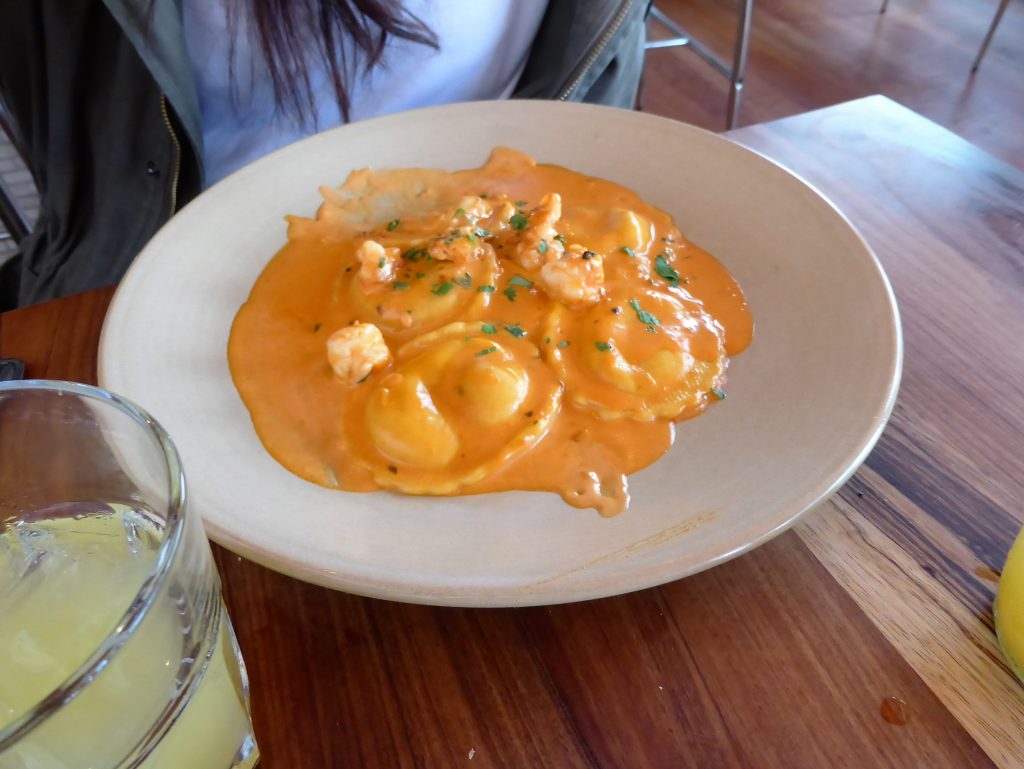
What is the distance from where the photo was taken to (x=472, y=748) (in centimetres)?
67

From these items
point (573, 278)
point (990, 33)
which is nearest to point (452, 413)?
point (573, 278)

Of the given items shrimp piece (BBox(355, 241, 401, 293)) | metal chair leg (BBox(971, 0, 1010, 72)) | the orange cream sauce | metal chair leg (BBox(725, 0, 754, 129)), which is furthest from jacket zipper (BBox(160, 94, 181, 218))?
metal chair leg (BBox(971, 0, 1010, 72))

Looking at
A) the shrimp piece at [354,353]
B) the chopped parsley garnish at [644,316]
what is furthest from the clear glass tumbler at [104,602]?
the chopped parsley garnish at [644,316]

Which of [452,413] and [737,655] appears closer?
[737,655]

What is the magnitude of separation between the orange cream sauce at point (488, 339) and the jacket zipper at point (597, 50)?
0.38 m

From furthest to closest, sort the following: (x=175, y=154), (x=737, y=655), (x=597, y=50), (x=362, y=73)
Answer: (x=362, y=73) < (x=597, y=50) < (x=175, y=154) < (x=737, y=655)

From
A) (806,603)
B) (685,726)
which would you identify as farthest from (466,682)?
(806,603)

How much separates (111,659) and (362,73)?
4.97 ft

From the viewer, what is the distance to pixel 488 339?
39.2 inches

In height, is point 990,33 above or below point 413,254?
below

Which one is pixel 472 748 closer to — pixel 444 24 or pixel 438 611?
pixel 438 611

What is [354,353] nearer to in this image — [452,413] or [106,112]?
[452,413]

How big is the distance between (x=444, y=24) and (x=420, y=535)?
1.32m

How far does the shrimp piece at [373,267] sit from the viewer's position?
42.2 inches
